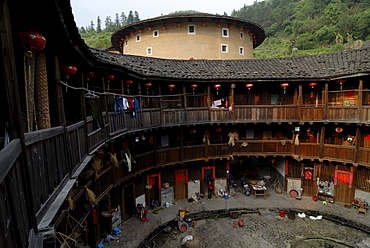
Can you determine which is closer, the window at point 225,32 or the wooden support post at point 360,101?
the wooden support post at point 360,101

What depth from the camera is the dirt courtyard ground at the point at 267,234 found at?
47.2ft

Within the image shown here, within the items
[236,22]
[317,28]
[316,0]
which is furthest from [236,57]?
[316,0]

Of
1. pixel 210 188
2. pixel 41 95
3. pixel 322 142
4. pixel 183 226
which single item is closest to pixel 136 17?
pixel 210 188

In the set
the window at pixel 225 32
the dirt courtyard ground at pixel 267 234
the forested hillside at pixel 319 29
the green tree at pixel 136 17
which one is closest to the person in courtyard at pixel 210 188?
the dirt courtyard ground at pixel 267 234

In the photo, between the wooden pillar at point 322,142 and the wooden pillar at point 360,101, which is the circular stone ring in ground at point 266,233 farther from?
the wooden pillar at point 360,101

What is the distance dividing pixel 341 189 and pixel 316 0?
94317 millimetres

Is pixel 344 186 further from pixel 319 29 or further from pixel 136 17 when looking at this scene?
pixel 136 17

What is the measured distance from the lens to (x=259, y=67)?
20578mm

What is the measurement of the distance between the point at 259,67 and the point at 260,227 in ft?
45.5

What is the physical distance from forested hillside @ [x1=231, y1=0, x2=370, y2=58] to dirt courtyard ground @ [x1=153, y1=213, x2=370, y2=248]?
50.6 metres

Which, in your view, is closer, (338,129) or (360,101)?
(360,101)

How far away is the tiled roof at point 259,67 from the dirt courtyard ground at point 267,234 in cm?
1133

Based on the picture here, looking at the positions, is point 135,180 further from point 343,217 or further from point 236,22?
point 236,22

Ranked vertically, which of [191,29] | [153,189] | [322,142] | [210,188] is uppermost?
[191,29]
